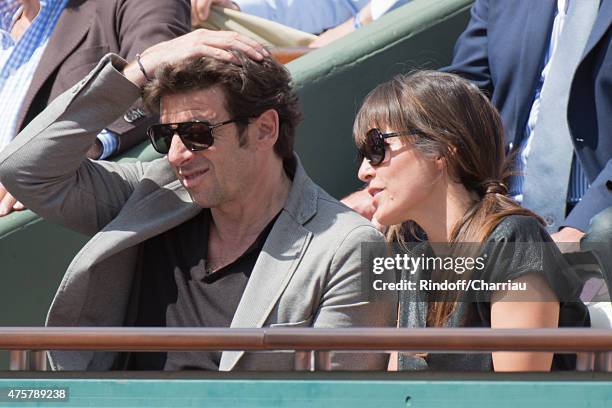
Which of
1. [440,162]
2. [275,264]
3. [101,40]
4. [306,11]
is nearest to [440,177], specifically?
[440,162]

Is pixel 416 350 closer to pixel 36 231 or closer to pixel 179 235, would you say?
pixel 179 235

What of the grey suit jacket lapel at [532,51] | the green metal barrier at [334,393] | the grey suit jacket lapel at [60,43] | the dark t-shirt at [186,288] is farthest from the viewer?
the grey suit jacket lapel at [60,43]

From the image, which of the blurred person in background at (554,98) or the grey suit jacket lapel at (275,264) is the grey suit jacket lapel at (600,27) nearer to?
the blurred person in background at (554,98)

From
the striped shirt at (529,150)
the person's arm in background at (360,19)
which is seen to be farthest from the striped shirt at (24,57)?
the striped shirt at (529,150)

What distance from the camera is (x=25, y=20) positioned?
12.2 feet

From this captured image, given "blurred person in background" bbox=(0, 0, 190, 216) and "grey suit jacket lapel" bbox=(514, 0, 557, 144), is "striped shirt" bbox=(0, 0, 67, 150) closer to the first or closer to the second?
"blurred person in background" bbox=(0, 0, 190, 216)

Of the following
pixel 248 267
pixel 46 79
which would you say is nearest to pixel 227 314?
pixel 248 267

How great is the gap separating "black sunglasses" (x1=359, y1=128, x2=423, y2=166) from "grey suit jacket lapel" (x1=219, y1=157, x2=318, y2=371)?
0.15 m

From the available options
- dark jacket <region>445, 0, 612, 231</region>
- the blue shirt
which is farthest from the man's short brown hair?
the blue shirt

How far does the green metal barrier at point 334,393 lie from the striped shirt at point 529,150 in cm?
126

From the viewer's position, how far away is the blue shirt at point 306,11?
4.10 meters

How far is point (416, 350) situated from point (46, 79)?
1.95 metres

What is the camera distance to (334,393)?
5.84 feet

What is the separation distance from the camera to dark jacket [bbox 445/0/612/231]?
3.00 m
